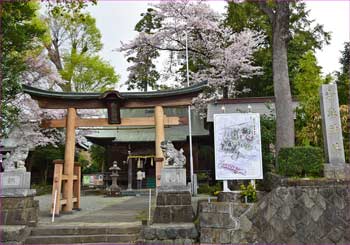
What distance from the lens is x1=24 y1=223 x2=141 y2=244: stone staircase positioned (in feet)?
21.3

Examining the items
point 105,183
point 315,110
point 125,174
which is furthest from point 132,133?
point 315,110

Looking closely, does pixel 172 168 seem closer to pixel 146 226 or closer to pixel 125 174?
pixel 146 226

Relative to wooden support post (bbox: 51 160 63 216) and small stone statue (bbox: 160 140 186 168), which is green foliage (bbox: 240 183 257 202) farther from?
wooden support post (bbox: 51 160 63 216)

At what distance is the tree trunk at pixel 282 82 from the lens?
26.1 feet

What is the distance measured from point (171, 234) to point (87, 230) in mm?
1920

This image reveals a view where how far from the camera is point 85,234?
22.0 ft

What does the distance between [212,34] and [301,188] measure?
45.3 ft

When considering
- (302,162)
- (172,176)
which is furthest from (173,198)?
(302,162)

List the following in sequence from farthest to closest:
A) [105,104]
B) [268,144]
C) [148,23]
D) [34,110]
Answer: [148,23] → [34,110] → [268,144] → [105,104]

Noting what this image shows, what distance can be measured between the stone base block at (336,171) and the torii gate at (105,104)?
4.77 metres

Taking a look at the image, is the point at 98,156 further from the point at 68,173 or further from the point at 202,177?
the point at 68,173

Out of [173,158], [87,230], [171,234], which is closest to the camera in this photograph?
[171,234]

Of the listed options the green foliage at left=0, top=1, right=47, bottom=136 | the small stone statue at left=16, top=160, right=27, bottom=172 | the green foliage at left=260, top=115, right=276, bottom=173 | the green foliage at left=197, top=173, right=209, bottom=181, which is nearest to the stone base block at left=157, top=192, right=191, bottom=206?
the small stone statue at left=16, top=160, right=27, bottom=172

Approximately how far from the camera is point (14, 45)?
38.1 ft
